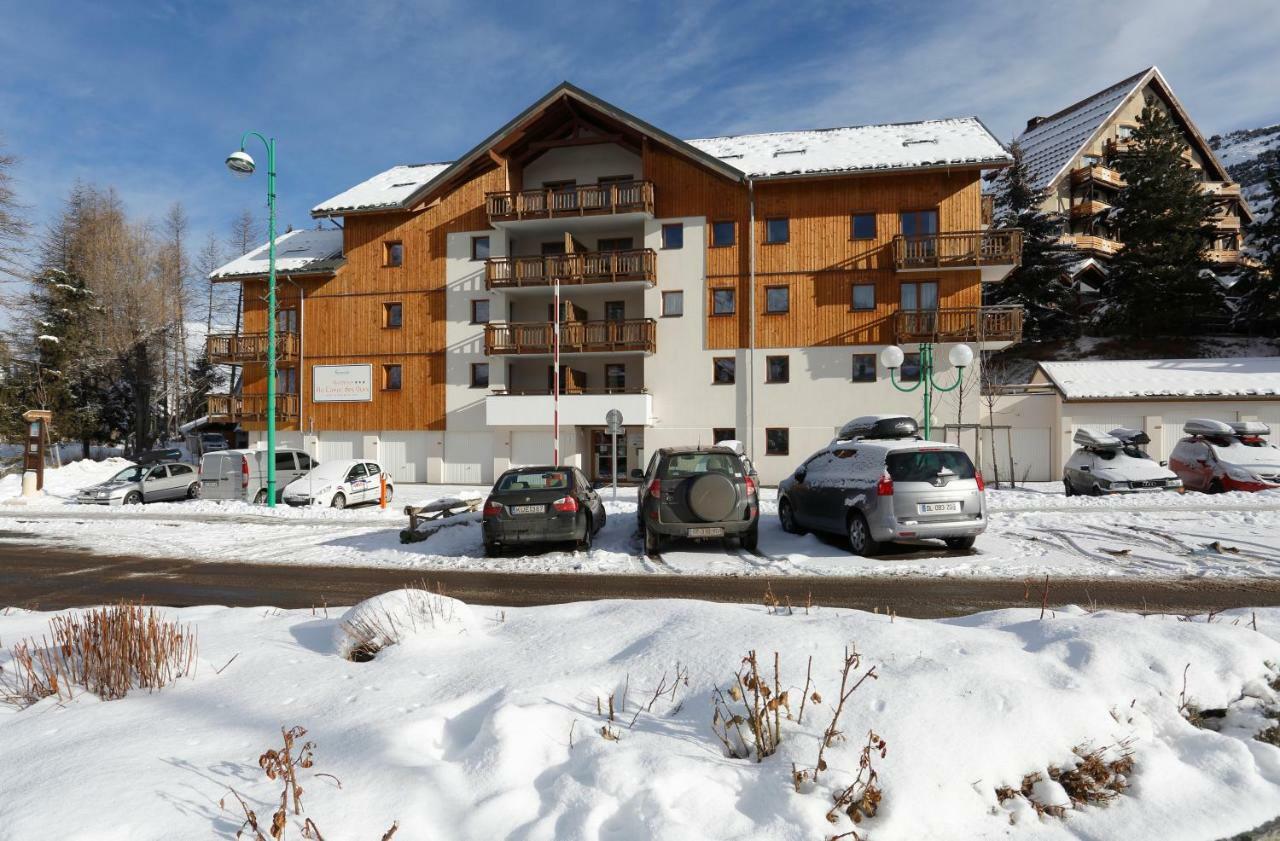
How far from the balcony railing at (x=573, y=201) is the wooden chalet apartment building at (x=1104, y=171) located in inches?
1206

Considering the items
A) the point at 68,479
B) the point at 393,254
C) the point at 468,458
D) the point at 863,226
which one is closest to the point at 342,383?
the point at 393,254

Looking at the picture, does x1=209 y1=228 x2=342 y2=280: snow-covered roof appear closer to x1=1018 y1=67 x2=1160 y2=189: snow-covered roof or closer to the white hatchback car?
the white hatchback car

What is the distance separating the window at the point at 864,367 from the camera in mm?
27953

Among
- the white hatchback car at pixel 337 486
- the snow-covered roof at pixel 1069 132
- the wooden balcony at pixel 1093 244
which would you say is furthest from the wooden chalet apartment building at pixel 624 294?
the snow-covered roof at pixel 1069 132

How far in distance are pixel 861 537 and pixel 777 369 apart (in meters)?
17.8

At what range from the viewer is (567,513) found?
11945 mm

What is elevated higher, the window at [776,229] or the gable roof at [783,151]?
the gable roof at [783,151]

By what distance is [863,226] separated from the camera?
2844cm

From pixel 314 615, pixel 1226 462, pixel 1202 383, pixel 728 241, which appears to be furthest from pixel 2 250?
pixel 1202 383

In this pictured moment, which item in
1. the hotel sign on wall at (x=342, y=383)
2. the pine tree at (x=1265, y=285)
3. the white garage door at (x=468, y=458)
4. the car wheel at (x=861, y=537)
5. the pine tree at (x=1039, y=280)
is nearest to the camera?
the car wheel at (x=861, y=537)

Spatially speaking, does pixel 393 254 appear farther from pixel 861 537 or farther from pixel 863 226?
pixel 861 537

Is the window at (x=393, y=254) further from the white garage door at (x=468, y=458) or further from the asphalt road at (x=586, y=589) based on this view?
the asphalt road at (x=586, y=589)

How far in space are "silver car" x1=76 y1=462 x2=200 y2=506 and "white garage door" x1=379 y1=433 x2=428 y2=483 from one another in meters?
8.02

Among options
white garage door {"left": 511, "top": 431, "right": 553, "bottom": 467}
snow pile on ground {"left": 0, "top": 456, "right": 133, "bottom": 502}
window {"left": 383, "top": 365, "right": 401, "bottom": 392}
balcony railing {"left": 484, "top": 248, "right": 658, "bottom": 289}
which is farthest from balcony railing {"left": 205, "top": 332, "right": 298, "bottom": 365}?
white garage door {"left": 511, "top": 431, "right": 553, "bottom": 467}
